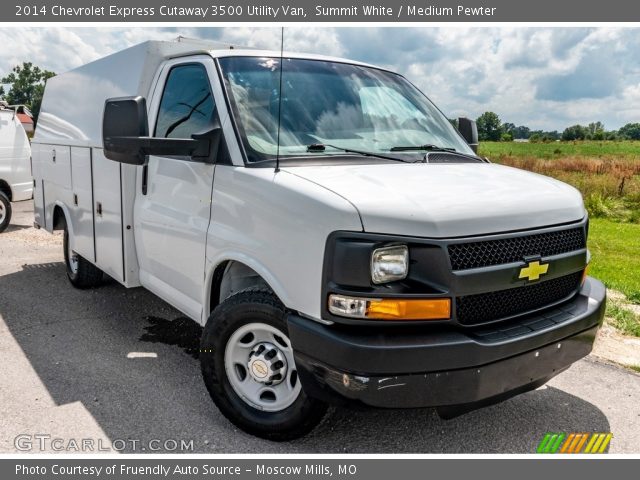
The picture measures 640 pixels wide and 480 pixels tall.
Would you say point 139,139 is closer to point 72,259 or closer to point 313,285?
point 313,285

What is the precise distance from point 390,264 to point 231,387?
4.49 ft

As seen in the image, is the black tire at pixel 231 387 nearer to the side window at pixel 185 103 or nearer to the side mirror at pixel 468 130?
the side window at pixel 185 103

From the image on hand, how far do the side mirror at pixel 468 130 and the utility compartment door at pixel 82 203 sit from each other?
3.37m

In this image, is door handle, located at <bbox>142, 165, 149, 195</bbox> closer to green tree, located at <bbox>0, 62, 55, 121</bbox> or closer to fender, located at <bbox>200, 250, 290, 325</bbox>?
fender, located at <bbox>200, 250, 290, 325</bbox>

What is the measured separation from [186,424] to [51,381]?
50.1 inches

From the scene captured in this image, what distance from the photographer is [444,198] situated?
290cm

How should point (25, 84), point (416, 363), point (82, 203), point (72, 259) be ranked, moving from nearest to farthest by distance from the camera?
point (416, 363)
point (82, 203)
point (72, 259)
point (25, 84)

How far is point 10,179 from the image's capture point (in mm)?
10891

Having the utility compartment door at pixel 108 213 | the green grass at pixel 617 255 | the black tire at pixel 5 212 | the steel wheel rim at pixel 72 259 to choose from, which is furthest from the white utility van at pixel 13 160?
the green grass at pixel 617 255

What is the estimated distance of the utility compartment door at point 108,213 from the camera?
474 cm

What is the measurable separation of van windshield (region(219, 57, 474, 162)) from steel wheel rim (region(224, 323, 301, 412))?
1033mm

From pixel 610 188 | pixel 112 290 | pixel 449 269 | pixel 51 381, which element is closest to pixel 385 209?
pixel 449 269

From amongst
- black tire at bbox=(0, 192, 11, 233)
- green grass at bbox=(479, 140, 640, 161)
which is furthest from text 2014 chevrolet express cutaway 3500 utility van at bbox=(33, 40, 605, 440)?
green grass at bbox=(479, 140, 640, 161)

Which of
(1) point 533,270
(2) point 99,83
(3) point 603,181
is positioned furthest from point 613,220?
(2) point 99,83
